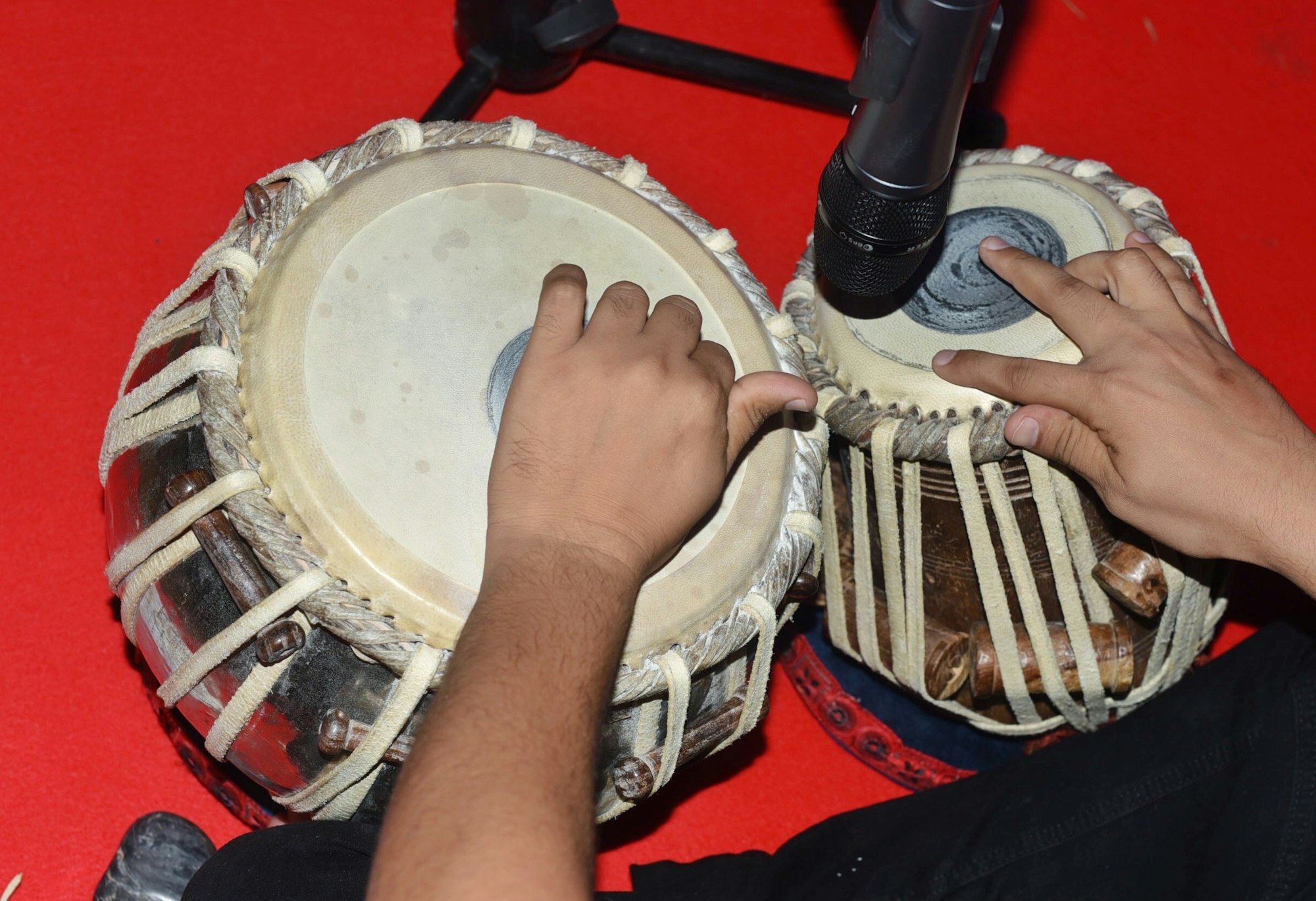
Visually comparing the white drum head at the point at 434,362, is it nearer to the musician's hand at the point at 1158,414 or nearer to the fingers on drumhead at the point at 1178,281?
the musician's hand at the point at 1158,414

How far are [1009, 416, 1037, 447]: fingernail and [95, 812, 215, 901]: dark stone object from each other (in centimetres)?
103

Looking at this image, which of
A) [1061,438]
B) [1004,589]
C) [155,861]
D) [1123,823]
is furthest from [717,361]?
[155,861]

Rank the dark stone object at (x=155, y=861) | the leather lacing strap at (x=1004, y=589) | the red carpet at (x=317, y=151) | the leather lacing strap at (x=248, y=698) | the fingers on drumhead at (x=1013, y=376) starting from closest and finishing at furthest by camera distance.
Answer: the leather lacing strap at (x=248, y=698), the fingers on drumhead at (x=1013, y=376), the leather lacing strap at (x=1004, y=589), the dark stone object at (x=155, y=861), the red carpet at (x=317, y=151)

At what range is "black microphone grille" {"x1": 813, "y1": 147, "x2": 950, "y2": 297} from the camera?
104cm

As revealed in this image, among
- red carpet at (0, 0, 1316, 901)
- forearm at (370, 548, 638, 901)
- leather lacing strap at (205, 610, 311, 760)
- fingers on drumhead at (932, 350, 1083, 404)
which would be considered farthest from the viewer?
red carpet at (0, 0, 1316, 901)

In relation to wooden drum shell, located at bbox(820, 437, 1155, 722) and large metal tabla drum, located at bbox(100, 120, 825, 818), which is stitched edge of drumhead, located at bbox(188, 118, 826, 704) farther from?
wooden drum shell, located at bbox(820, 437, 1155, 722)

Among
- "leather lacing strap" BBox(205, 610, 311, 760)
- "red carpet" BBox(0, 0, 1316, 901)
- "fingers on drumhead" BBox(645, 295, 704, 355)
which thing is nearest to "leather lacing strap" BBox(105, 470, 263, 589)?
"leather lacing strap" BBox(205, 610, 311, 760)

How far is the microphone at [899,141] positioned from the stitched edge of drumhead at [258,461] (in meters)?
0.14

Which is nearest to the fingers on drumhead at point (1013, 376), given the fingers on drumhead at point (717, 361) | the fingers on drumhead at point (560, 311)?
the fingers on drumhead at point (717, 361)

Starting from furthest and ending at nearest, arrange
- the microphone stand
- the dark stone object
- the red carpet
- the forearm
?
the microphone stand < the red carpet < the dark stone object < the forearm

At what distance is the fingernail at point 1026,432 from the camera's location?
1145 mm

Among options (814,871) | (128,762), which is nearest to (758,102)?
(814,871)

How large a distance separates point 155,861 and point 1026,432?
3.55 feet

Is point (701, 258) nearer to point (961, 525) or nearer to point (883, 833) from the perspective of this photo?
point (961, 525)
